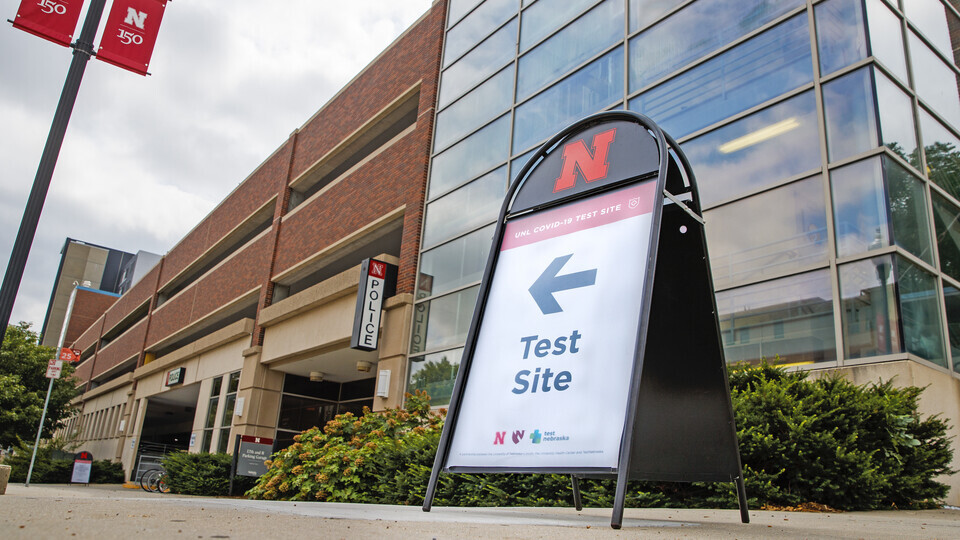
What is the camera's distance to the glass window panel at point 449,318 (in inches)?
578

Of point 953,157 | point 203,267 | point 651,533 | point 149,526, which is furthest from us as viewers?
point 203,267

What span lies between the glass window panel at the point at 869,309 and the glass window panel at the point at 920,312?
0.53ft

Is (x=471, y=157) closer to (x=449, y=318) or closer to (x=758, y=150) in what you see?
(x=449, y=318)

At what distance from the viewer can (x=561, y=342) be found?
4.38m

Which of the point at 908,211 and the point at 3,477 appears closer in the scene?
the point at 3,477

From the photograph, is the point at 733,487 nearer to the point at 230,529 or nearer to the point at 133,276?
the point at 230,529

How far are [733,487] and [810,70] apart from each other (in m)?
6.37

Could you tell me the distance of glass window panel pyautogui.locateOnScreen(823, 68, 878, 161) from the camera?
9047 millimetres

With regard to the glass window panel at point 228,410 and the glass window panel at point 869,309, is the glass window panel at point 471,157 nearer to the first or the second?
the glass window panel at point 869,309

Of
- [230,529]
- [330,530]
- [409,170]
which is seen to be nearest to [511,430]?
[330,530]

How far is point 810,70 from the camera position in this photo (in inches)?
387

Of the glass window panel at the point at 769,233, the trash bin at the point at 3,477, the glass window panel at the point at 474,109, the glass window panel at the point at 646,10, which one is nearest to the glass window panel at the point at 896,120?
the glass window panel at the point at 769,233

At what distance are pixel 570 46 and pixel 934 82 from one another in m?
6.68

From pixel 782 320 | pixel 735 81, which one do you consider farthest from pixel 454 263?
pixel 782 320
